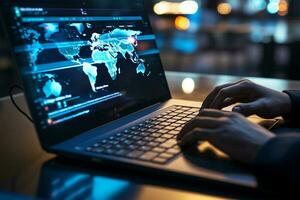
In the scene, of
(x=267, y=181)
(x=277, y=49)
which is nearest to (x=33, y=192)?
(x=267, y=181)

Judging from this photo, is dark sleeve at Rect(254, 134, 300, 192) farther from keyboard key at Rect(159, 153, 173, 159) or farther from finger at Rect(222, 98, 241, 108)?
finger at Rect(222, 98, 241, 108)

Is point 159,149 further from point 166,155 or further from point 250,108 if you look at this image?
point 250,108

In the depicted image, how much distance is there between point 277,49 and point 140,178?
4.18 m

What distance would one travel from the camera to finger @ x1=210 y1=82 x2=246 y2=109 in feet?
2.66

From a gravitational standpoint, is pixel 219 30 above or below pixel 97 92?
below

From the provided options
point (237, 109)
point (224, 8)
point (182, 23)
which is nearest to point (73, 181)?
point (237, 109)

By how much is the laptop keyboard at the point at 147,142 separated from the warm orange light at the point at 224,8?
7093 millimetres

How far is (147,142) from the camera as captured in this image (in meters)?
0.61

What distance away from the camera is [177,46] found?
6812 mm

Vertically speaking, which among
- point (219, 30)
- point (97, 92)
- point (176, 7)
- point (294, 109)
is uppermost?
point (176, 7)

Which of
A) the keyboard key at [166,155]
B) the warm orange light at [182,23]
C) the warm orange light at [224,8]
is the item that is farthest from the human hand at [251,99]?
the warm orange light at [224,8]

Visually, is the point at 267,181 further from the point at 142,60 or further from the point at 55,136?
the point at 142,60

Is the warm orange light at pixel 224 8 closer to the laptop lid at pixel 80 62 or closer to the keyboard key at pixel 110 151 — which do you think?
the laptop lid at pixel 80 62

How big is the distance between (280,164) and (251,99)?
0.39 m
